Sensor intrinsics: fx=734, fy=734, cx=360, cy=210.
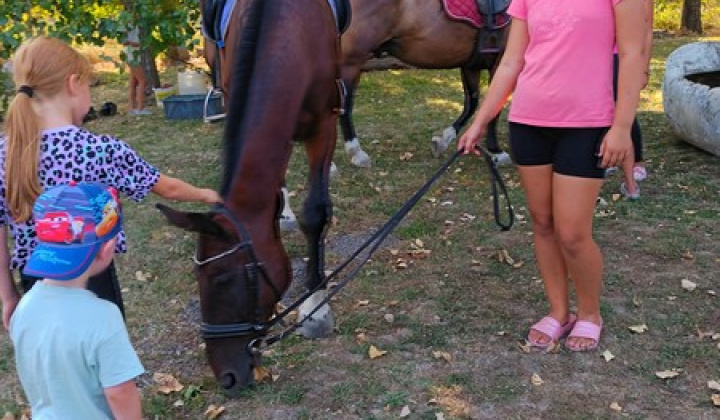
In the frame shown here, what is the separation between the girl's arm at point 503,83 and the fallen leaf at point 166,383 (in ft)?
5.02

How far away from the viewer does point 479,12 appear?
5582mm

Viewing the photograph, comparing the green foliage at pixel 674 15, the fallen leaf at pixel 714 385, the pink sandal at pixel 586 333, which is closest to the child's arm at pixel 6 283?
the pink sandal at pixel 586 333

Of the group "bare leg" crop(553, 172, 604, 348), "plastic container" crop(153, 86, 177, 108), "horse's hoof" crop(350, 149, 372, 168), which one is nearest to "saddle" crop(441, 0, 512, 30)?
"horse's hoof" crop(350, 149, 372, 168)

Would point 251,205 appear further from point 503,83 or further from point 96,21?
point 96,21

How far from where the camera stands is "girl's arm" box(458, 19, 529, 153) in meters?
2.89

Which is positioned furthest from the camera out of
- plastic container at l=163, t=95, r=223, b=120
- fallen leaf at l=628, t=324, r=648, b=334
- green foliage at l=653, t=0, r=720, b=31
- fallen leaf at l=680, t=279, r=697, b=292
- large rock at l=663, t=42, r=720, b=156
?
green foliage at l=653, t=0, r=720, b=31

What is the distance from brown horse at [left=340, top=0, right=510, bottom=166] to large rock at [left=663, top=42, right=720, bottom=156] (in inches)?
58.5

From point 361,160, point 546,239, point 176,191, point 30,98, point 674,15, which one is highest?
point 30,98

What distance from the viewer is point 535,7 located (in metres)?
2.79

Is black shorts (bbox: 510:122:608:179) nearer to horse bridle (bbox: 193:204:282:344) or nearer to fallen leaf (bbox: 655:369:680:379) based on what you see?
fallen leaf (bbox: 655:369:680:379)

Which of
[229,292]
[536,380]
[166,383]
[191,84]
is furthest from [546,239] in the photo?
[191,84]

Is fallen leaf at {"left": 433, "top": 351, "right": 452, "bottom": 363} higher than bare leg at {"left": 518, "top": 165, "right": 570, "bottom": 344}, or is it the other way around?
bare leg at {"left": 518, "top": 165, "right": 570, "bottom": 344}

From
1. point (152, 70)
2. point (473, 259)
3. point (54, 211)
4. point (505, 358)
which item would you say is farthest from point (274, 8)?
point (152, 70)

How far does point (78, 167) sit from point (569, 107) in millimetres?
1750
